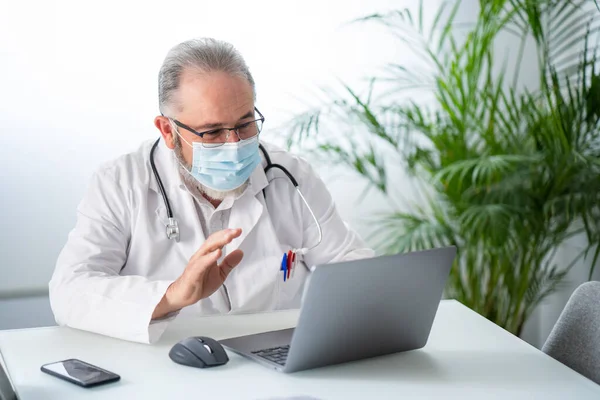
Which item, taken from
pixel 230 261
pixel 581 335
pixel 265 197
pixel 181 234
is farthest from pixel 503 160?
pixel 230 261

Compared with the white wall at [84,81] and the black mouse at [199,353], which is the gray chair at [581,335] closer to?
the black mouse at [199,353]

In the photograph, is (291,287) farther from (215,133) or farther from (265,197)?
(215,133)

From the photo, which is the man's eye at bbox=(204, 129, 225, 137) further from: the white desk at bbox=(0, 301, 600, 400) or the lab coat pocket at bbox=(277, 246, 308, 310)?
the white desk at bbox=(0, 301, 600, 400)

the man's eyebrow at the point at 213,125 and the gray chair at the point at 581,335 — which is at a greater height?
the man's eyebrow at the point at 213,125

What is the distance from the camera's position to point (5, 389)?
1.21m

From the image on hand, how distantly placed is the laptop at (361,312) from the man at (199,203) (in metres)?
0.50

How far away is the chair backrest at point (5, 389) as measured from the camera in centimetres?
118

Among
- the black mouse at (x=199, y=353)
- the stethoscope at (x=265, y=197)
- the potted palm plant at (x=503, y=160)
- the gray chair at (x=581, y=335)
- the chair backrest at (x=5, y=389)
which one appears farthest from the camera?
the potted palm plant at (x=503, y=160)

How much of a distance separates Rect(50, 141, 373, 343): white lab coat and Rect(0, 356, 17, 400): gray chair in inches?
17.0

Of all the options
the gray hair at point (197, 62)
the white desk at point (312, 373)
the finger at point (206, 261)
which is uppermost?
the gray hair at point (197, 62)

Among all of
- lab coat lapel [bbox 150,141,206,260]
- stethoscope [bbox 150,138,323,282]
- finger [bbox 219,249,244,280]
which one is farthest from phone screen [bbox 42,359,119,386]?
lab coat lapel [bbox 150,141,206,260]

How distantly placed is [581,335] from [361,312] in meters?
0.58

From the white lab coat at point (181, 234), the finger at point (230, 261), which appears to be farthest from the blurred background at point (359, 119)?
the finger at point (230, 261)

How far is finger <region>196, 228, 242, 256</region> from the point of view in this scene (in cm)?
141
